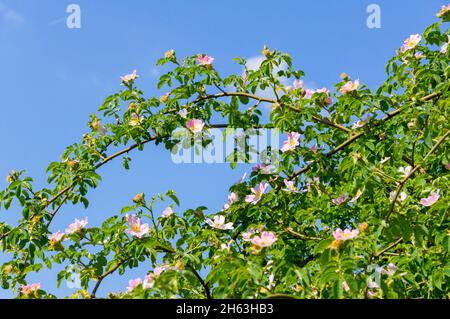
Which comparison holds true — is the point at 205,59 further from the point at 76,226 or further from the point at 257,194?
the point at 76,226

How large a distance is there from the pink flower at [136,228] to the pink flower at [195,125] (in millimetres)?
921

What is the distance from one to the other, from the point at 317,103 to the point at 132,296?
169cm

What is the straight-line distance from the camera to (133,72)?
3.63 m

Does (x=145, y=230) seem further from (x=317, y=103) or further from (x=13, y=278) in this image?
(x=317, y=103)

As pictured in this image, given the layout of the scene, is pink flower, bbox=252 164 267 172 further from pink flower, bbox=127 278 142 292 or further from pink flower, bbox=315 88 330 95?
pink flower, bbox=127 278 142 292

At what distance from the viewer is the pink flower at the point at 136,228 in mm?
2525

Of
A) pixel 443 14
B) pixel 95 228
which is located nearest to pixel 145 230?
pixel 95 228

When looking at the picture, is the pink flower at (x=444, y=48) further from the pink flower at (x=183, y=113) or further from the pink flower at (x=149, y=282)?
the pink flower at (x=149, y=282)

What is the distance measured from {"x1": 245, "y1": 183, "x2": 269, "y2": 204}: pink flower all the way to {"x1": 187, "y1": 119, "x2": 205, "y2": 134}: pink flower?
45 cm

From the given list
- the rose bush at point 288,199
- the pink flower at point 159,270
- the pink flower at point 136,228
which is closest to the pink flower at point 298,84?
the rose bush at point 288,199

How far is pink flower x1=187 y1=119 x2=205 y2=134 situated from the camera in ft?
11.0

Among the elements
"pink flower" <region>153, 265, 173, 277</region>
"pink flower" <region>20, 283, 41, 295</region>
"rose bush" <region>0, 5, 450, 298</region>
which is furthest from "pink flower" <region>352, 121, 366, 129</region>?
"pink flower" <region>20, 283, 41, 295</region>
